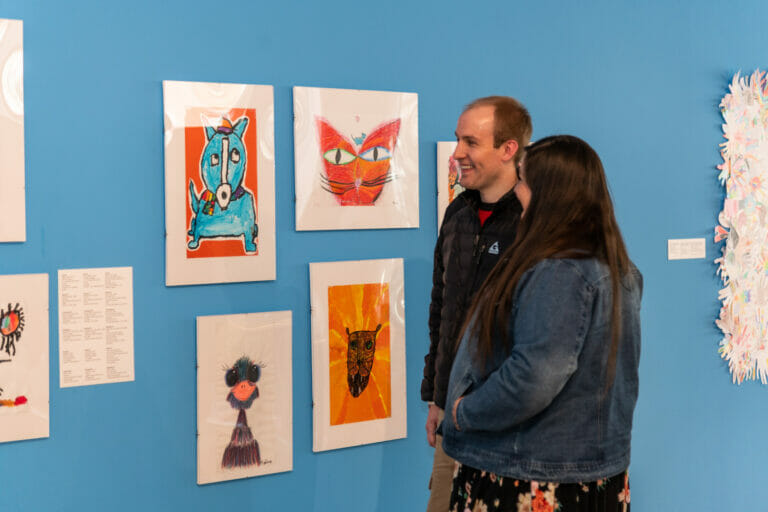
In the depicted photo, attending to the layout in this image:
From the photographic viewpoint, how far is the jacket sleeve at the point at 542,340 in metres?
1.40

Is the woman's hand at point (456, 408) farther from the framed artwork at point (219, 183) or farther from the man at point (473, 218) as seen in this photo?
the framed artwork at point (219, 183)

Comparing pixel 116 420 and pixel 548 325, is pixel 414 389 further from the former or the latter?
A: pixel 548 325

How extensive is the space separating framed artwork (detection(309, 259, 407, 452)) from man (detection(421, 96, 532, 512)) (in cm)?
32

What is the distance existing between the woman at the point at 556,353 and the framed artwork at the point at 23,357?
1.08 meters

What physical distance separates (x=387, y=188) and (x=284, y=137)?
14.1 inches

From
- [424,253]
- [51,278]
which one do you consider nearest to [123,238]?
[51,278]

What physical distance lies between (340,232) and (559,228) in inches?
38.3

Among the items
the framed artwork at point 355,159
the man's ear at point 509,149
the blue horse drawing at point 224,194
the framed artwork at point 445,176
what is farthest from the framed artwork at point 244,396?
the man's ear at point 509,149

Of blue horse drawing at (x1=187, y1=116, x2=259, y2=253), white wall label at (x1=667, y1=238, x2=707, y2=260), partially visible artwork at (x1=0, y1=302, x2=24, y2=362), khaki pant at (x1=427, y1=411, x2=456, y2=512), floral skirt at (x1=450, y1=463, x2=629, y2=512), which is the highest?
blue horse drawing at (x1=187, y1=116, x2=259, y2=253)

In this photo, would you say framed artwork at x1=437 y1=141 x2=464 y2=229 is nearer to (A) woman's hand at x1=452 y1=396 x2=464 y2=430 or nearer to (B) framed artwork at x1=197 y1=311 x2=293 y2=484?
(B) framed artwork at x1=197 y1=311 x2=293 y2=484

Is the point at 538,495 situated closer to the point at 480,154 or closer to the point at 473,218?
the point at 473,218

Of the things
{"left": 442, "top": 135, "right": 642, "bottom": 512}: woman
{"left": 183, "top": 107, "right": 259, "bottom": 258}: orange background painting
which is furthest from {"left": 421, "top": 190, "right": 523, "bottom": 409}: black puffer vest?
{"left": 183, "top": 107, "right": 259, "bottom": 258}: orange background painting

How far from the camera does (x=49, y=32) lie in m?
1.92

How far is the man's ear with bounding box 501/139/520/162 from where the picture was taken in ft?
6.73
